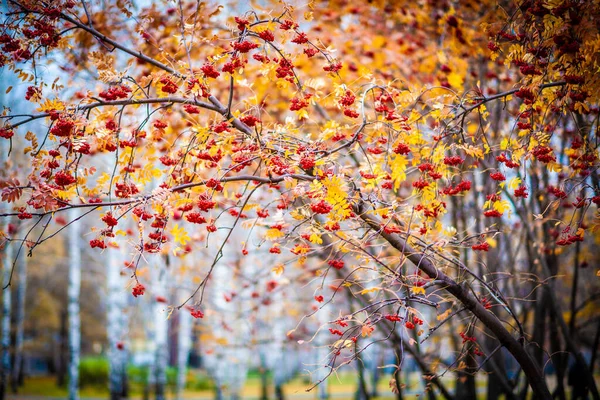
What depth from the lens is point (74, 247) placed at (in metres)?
12.4

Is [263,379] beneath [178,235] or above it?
beneath

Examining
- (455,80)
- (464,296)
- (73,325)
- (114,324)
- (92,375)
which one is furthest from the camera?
(92,375)

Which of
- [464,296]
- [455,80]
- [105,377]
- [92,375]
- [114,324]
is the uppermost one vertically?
[455,80]

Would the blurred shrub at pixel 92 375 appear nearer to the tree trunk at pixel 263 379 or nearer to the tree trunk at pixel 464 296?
the tree trunk at pixel 263 379

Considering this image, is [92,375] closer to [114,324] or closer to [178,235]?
[114,324]

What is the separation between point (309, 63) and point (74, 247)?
904 centimetres

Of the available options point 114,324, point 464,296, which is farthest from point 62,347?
point 464,296

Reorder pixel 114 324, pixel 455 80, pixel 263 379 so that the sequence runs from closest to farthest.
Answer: pixel 455 80 → pixel 114 324 → pixel 263 379

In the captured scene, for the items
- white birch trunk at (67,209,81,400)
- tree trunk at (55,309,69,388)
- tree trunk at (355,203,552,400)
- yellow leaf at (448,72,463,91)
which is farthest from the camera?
tree trunk at (55,309,69,388)

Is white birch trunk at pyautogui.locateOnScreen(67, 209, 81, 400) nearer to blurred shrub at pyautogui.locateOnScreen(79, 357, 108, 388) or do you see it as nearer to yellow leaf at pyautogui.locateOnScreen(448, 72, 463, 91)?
blurred shrub at pyautogui.locateOnScreen(79, 357, 108, 388)

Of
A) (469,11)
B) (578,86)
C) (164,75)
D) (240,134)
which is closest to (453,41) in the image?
(469,11)

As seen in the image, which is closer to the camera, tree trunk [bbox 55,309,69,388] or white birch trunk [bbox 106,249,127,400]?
white birch trunk [bbox 106,249,127,400]

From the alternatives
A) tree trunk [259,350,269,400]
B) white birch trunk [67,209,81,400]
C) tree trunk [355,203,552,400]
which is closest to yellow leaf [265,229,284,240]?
tree trunk [355,203,552,400]

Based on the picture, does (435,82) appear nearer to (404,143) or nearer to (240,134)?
(404,143)
